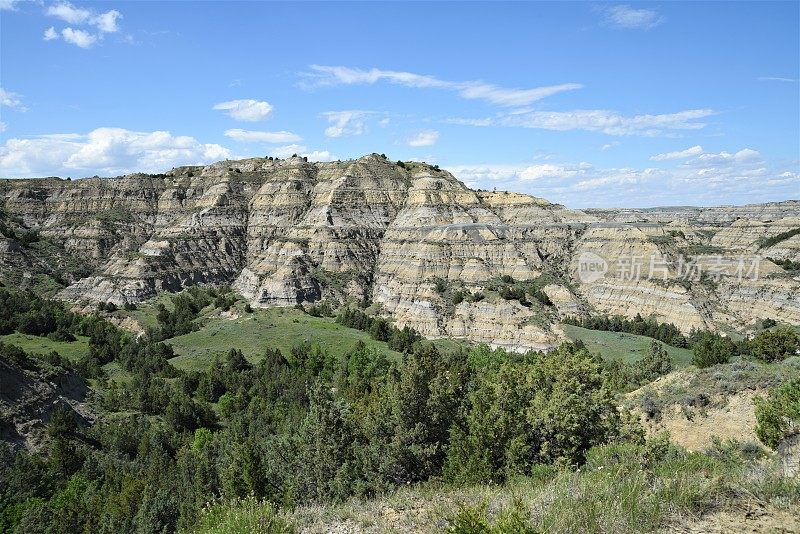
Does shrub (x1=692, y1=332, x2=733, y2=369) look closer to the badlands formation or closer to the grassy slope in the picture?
the badlands formation

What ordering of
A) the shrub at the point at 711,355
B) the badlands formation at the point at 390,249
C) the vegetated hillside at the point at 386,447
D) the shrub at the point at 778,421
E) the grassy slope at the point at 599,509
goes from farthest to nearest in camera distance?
the badlands formation at the point at 390,249 → the shrub at the point at 711,355 → the shrub at the point at 778,421 → the vegetated hillside at the point at 386,447 → the grassy slope at the point at 599,509

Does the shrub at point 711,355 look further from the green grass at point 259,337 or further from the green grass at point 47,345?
the green grass at point 47,345

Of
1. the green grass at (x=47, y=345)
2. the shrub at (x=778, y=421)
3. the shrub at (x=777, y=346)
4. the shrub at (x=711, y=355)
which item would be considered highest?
the shrub at (x=778, y=421)

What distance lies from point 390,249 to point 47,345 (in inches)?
2216

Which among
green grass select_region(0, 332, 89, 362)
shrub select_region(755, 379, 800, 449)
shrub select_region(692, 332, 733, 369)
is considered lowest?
green grass select_region(0, 332, 89, 362)

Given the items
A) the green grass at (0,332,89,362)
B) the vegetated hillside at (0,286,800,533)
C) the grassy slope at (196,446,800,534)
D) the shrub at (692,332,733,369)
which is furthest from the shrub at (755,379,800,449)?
the green grass at (0,332,89,362)

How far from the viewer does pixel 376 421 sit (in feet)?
74.0

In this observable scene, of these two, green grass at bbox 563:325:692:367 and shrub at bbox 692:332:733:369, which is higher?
shrub at bbox 692:332:733:369

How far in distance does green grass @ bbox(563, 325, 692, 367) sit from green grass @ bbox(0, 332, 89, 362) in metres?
62.2

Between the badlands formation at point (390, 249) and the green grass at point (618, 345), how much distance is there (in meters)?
3.42

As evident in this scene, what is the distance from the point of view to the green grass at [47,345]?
2432 inches

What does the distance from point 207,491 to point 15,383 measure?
1853 centimetres

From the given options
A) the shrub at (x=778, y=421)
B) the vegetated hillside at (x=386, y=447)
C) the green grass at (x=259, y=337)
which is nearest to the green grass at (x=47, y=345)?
the vegetated hillside at (x=386, y=447)

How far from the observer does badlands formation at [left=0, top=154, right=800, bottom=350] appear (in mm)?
76062
